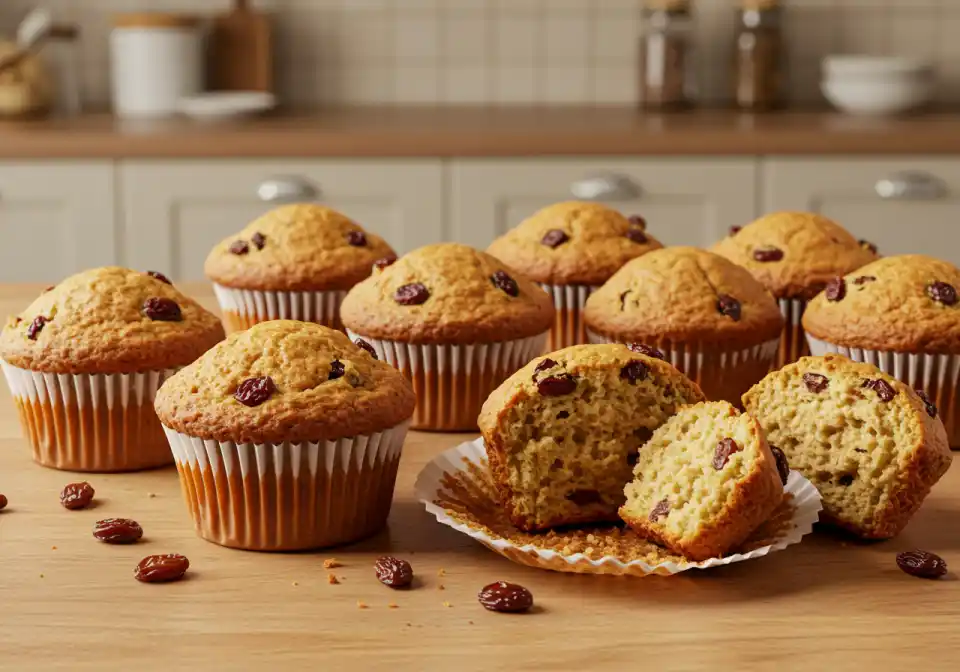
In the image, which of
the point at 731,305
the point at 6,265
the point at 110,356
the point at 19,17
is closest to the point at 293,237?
the point at 110,356

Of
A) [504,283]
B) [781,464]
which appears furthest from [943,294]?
[504,283]

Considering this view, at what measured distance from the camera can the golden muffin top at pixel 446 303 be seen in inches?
82.6

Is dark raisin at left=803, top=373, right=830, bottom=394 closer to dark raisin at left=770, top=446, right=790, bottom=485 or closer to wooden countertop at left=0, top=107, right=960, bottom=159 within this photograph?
dark raisin at left=770, top=446, right=790, bottom=485

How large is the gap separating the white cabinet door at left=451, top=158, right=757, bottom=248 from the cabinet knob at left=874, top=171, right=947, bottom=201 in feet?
1.29

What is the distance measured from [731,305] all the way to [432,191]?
198 cm

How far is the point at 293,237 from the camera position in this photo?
2.46 metres

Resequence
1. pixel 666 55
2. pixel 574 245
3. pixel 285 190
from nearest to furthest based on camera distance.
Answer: pixel 574 245, pixel 285 190, pixel 666 55

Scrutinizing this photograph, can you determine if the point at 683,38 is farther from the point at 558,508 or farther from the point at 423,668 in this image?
the point at 423,668

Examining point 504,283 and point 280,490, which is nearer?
point 280,490

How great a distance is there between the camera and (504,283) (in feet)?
7.07

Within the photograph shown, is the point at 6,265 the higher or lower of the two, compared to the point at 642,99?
lower

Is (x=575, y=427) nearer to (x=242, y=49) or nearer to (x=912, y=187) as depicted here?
(x=912, y=187)

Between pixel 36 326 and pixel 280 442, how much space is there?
528 millimetres

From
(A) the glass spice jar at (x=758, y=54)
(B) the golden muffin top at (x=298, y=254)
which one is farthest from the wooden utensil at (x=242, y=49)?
(B) the golden muffin top at (x=298, y=254)
